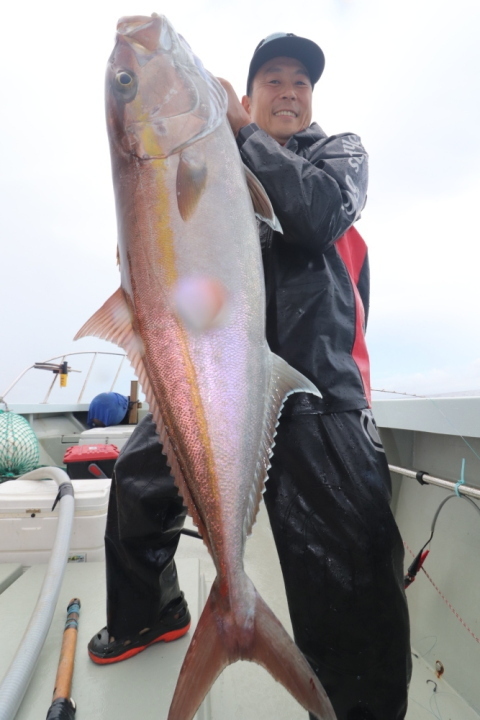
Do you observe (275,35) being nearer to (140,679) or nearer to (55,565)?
(55,565)

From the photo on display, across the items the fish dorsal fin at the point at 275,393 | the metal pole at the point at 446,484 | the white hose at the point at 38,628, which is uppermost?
the fish dorsal fin at the point at 275,393

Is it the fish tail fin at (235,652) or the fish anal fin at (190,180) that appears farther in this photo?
the fish anal fin at (190,180)

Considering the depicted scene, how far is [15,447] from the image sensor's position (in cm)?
417

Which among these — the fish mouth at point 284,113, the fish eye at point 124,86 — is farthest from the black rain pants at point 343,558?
the fish mouth at point 284,113

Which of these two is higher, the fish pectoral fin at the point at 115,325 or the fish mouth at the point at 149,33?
the fish mouth at the point at 149,33

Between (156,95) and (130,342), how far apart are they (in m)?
0.82

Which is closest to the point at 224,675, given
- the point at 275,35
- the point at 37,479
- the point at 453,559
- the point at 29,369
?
the point at 453,559

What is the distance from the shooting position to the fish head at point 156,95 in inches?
54.7

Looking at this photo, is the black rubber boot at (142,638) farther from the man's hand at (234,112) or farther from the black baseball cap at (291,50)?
the black baseball cap at (291,50)

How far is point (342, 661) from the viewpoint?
1.37 meters

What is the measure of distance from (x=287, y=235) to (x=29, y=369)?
659 centimetres

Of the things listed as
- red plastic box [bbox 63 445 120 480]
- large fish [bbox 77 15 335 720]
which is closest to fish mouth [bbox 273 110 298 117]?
large fish [bbox 77 15 335 720]

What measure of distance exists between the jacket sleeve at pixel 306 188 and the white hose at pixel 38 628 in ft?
5.90

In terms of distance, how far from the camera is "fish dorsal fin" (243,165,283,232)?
138cm
